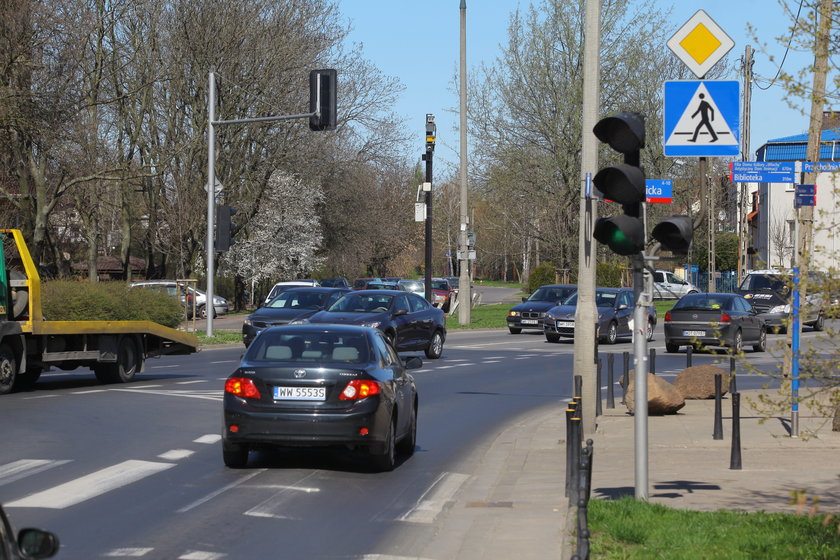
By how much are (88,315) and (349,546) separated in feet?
45.5

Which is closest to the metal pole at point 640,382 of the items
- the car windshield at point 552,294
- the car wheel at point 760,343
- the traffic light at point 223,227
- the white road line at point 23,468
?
the white road line at point 23,468

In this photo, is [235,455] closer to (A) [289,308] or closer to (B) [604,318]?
(A) [289,308]

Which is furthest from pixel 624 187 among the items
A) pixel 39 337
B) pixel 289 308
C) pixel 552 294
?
pixel 552 294

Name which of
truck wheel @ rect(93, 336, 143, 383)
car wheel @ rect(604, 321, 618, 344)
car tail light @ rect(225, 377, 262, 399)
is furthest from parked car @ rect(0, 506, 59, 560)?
car wheel @ rect(604, 321, 618, 344)

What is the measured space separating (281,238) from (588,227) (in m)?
52.0

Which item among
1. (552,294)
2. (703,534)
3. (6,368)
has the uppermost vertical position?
(552,294)

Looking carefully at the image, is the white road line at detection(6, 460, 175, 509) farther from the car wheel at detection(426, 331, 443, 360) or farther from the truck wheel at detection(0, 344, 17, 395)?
the car wheel at detection(426, 331, 443, 360)

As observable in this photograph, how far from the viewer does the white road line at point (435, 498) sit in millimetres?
9727

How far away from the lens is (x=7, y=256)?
20.0 meters

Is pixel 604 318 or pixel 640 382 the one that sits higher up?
pixel 640 382

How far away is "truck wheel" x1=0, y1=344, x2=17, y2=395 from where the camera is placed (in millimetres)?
18734

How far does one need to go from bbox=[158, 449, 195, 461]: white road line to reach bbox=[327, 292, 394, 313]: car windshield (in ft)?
46.6

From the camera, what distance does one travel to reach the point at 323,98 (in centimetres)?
2716

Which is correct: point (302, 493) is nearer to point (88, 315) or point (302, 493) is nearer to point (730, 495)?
point (730, 495)
